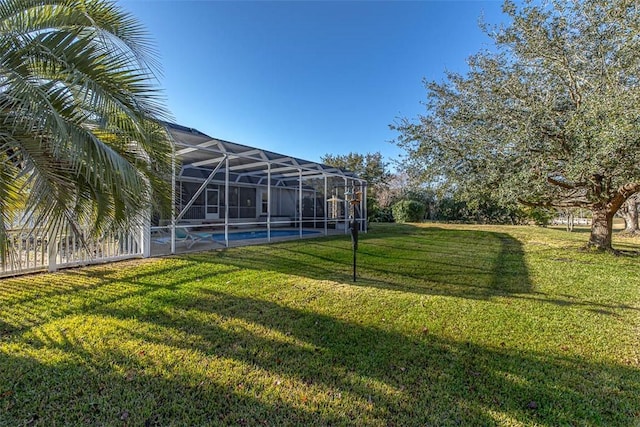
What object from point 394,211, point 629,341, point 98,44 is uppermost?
point 98,44

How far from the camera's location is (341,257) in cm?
845

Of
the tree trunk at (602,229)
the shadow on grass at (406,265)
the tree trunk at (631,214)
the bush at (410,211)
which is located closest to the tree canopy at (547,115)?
the tree trunk at (602,229)

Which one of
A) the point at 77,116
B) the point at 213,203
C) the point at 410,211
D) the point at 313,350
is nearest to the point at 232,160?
the point at 213,203

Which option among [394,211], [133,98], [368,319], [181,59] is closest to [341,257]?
[368,319]

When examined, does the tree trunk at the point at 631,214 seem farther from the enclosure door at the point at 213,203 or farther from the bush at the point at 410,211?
the enclosure door at the point at 213,203

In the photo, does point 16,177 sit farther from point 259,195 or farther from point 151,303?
point 259,195

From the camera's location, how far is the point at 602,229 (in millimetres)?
9672

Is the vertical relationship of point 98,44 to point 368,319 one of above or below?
above

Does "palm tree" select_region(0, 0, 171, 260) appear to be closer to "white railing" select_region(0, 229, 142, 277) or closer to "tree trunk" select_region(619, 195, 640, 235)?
"white railing" select_region(0, 229, 142, 277)

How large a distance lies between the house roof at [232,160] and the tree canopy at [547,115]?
173 inches

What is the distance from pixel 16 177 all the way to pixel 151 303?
2.31 metres

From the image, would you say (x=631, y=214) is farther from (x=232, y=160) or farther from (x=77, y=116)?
(x=77, y=116)

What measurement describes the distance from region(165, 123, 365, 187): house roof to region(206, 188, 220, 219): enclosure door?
0.93 m

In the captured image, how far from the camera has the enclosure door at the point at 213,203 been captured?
1584 centimetres
